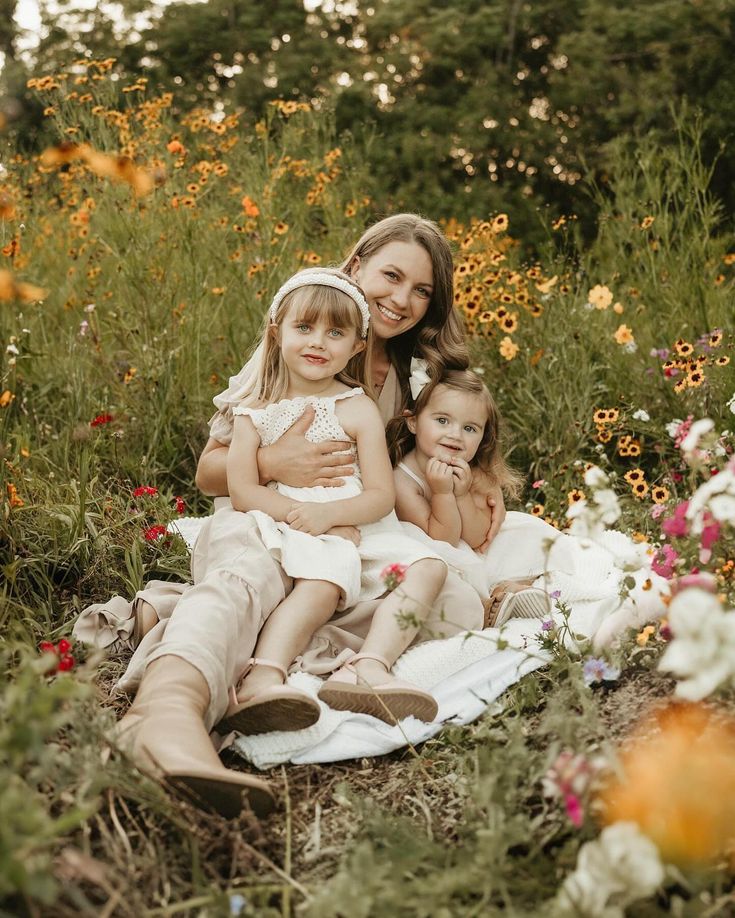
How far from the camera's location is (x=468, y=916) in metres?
1.40

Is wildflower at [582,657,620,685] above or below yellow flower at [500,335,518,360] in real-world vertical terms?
above

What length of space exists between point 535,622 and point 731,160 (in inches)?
316

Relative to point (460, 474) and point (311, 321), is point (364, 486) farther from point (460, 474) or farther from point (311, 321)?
point (311, 321)

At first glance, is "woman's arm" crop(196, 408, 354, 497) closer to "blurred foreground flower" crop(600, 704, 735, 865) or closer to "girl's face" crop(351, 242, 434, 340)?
"girl's face" crop(351, 242, 434, 340)

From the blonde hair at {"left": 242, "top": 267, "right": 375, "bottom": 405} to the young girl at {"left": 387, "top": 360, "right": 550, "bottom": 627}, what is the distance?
20cm

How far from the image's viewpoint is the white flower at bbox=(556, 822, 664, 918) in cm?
122

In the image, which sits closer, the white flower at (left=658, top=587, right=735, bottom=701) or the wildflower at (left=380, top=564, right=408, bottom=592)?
the white flower at (left=658, top=587, right=735, bottom=701)

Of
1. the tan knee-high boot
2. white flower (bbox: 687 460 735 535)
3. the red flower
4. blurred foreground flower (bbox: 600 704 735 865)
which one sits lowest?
the red flower

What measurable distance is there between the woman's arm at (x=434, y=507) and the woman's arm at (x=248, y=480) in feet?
1.34

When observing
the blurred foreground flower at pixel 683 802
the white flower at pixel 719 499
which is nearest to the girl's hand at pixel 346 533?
the white flower at pixel 719 499

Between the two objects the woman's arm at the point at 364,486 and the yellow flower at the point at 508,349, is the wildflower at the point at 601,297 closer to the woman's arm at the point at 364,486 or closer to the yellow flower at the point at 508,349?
the yellow flower at the point at 508,349

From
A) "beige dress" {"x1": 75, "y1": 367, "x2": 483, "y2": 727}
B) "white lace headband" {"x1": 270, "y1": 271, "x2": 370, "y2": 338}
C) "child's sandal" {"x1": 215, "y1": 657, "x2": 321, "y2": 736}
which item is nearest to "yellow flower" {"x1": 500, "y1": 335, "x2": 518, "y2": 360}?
"white lace headband" {"x1": 270, "y1": 271, "x2": 370, "y2": 338}

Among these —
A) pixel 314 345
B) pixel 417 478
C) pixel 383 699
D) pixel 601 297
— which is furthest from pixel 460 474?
pixel 601 297

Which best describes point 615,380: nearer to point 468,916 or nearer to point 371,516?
point 371,516
